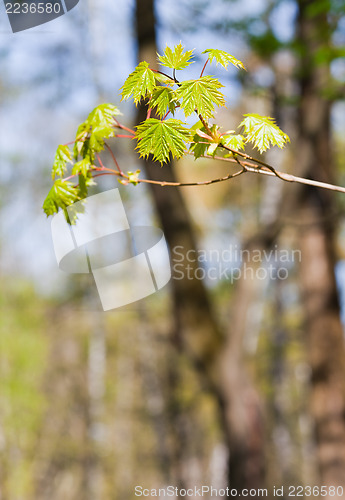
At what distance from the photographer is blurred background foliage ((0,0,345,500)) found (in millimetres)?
3311

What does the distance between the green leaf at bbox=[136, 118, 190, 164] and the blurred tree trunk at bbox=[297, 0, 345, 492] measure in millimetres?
2742

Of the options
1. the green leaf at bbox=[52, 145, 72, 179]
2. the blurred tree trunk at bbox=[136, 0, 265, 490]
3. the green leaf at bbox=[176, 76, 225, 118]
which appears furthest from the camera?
the blurred tree trunk at bbox=[136, 0, 265, 490]

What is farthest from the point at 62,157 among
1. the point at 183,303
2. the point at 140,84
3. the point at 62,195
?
the point at 183,303

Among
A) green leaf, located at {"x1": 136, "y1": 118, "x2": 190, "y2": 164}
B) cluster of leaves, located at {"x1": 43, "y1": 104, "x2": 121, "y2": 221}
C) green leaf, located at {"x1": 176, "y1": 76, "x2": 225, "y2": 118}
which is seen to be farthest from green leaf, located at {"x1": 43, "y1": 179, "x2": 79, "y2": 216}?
green leaf, located at {"x1": 176, "y1": 76, "x2": 225, "y2": 118}

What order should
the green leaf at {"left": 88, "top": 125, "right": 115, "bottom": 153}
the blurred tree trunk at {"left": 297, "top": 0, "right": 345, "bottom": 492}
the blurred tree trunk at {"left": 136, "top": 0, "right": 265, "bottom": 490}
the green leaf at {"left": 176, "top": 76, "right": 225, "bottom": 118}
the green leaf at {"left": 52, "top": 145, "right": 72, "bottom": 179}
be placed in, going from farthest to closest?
the blurred tree trunk at {"left": 297, "top": 0, "right": 345, "bottom": 492}, the blurred tree trunk at {"left": 136, "top": 0, "right": 265, "bottom": 490}, the green leaf at {"left": 52, "top": 145, "right": 72, "bottom": 179}, the green leaf at {"left": 88, "top": 125, "right": 115, "bottom": 153}, the green leaf at {"left": 176, "top": 76, "right": 225, "bottom": 118}

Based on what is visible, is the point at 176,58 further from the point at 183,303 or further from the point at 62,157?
the point at 183,303

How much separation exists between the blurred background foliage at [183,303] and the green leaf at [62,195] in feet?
5.94

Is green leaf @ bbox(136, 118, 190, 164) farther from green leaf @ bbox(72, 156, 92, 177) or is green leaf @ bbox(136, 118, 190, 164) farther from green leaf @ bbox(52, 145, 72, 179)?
green leaf @ bbox(52, 145, 72, 179)

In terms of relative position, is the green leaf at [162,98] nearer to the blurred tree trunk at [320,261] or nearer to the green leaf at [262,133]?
the green leaf at [262,133]

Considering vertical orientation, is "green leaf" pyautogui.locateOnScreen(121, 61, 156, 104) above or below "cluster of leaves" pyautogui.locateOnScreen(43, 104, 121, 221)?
above

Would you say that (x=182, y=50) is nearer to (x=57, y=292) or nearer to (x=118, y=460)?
(x=57, y=292)

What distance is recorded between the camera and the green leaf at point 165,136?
0.96 meters

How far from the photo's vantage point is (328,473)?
10.9 ft

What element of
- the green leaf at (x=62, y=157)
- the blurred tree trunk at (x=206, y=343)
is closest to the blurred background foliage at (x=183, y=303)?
the blurred tree trunk at (x=206, y=343)
